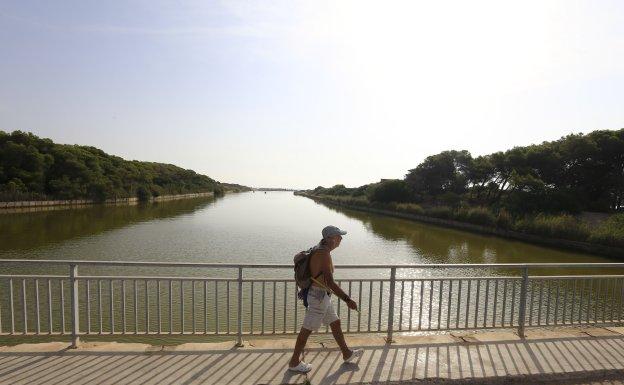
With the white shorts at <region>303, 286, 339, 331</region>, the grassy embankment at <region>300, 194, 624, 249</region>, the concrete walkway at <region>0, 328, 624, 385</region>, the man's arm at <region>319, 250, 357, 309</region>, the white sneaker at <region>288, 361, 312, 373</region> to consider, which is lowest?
the grassy embankment at <region>300, 194, 624, 249</region>

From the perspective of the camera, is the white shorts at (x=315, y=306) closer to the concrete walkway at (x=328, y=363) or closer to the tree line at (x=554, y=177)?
the concrete walkway at (x=328, y=363)

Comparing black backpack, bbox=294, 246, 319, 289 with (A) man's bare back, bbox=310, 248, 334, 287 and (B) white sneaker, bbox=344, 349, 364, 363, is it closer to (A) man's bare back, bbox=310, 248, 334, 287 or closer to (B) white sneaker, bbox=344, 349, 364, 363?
(A) man's bare back, bbox=310, 248, 334, 287

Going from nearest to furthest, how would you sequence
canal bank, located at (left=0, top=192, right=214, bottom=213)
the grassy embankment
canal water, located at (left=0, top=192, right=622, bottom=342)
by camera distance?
1. canal water, located at (left=0, top=192, right=622, bottom=342)
2. the grassy embankment
3. canal bank, located at (left=0, top=192, right=214, bottom=213)

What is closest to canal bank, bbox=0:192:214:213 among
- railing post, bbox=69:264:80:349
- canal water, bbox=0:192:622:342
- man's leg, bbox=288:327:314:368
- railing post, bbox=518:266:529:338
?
canal water, bbox=0:192:622:342

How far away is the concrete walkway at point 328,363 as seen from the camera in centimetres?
382

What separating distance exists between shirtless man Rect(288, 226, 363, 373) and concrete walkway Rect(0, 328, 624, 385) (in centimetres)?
22

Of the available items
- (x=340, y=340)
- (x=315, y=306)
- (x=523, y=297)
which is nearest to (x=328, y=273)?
(x=315, y=306)

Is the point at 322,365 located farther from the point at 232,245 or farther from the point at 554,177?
the point at 554,177

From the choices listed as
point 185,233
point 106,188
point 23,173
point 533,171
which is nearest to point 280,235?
point 185,233

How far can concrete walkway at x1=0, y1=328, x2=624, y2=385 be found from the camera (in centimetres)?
382

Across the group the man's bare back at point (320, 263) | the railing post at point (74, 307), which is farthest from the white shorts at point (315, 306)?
the railing post at point (74, 307)

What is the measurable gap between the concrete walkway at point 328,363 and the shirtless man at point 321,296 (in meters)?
0.22

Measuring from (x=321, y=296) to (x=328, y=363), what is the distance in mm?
797

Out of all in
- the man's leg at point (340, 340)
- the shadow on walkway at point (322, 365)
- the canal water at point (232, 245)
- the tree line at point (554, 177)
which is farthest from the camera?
the tree line at point (554, 177)
